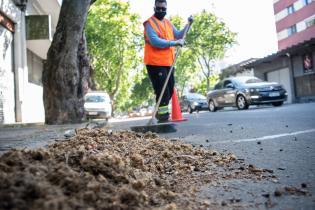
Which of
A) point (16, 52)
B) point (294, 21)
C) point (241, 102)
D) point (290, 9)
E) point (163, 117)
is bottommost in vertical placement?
point (163, 117)

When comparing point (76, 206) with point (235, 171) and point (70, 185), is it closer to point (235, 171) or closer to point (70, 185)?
point (70, 185)

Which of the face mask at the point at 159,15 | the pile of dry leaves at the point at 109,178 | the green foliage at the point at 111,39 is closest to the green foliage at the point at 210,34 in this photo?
the green foliage at the point at 111,39

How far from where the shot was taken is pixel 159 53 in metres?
6.33

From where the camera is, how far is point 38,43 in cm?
2009

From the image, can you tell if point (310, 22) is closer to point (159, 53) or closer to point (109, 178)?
point (159, 53)

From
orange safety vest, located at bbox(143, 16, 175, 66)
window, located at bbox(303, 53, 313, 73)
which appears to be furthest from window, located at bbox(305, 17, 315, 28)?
orange safety vest, located at bbox(143, 16, 175, 66)

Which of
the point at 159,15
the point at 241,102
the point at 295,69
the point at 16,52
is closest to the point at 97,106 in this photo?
the point at 16,52

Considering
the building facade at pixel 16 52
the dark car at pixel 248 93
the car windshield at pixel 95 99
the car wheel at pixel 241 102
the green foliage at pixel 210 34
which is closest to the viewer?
the building facade at pixel 16 52

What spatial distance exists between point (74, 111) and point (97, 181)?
24.5ft

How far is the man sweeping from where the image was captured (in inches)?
244

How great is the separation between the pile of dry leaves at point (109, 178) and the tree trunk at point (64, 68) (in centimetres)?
602

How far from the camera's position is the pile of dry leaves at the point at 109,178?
1367 mm

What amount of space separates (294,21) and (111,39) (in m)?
18.7

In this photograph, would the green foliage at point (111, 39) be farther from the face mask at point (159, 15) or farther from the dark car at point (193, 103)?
the face mask at point (159, 15)
